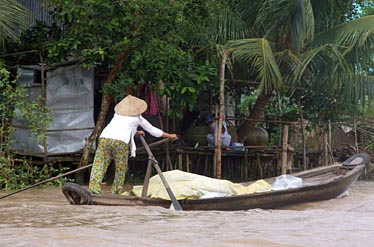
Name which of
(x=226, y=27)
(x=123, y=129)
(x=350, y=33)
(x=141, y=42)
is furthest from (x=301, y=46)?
(x=123, y=129)

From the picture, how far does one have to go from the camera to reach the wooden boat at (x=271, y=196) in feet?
19.5

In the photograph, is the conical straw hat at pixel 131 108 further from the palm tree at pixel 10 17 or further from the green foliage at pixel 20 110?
the palm tree at pixel 10 17

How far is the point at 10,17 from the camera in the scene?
8227 mm

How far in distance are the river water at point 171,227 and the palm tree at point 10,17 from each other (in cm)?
257

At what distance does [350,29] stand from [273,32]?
1251mm

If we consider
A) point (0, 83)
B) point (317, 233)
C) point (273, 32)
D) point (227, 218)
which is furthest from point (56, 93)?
point (317, 233)

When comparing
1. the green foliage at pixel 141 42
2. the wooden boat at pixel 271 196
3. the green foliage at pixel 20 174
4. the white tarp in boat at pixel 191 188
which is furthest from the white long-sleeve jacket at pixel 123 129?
the green foliage at pixel 20 174

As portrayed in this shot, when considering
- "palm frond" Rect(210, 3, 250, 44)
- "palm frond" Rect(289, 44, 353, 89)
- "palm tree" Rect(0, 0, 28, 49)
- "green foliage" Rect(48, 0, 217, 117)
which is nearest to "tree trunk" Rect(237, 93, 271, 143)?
"palm frond" Rect(289, 44, 353, 89)

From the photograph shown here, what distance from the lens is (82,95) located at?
9.39 metres

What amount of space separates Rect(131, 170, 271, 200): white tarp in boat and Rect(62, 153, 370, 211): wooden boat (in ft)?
0.82

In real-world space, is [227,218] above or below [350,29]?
below

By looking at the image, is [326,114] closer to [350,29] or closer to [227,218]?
[350,29]

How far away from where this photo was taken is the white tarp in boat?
6.59 m

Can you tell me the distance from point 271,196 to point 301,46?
396 cm
